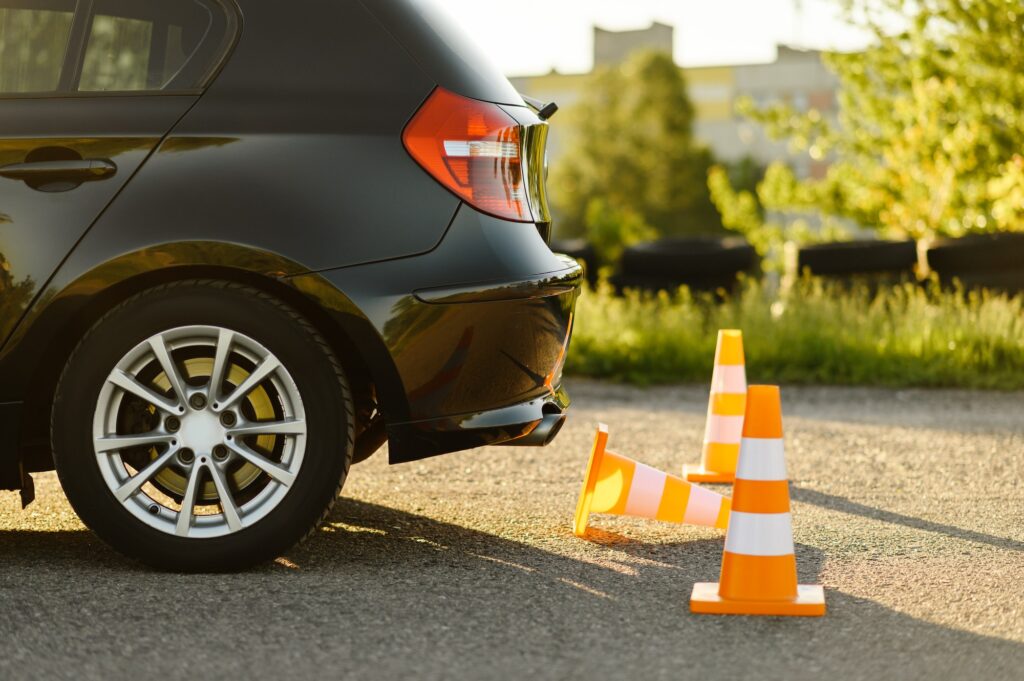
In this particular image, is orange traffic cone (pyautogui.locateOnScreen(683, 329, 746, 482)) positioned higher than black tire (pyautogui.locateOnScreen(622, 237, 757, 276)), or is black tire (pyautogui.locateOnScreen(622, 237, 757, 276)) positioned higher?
black tire (pyautogui.locateOnScreen(622, 237, 757, 276))

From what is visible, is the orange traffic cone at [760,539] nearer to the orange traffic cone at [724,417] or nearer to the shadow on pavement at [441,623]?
the shadow on pavement at [441,623]

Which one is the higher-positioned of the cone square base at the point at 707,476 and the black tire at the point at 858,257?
the black tire at the point at 858,257

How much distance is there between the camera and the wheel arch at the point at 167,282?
13.7ft

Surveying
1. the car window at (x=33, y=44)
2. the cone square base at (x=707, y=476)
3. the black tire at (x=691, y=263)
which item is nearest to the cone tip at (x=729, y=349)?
the cone square base at (x=707, y=476)

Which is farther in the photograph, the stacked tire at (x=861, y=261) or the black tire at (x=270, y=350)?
the stacked tire at (x=861, y=261)

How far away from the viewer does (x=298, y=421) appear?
167 inches

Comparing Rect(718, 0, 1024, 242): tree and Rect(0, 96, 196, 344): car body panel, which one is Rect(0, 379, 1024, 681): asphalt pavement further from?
Rect(718, 0, 1024, 242): tree

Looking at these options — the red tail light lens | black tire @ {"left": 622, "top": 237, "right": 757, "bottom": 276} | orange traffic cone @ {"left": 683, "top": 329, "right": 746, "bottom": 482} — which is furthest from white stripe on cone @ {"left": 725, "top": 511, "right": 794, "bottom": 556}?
black tire @ {"left": 622, "top": 237, "right": 757, "bottom": 276}

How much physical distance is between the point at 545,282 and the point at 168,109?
128 centimetres

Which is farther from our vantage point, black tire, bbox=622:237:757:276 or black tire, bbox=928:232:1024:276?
black tire, bbox=622:237:757:276

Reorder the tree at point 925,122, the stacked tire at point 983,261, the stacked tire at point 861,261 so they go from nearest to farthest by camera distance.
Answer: the stacked tire at point 983,261 < the stacked tire at point 861,261 < the tree at point 925,122

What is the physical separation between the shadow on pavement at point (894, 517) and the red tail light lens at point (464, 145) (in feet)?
6.91

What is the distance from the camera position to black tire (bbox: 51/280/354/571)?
4.23m

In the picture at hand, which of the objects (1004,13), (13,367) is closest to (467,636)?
(13,367)
